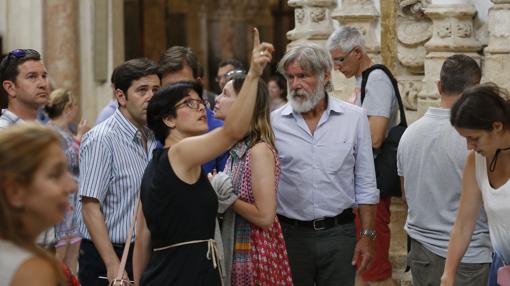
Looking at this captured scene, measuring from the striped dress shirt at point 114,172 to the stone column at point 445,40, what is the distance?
11.3 feet

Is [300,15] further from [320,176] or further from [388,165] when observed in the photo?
[320,176]

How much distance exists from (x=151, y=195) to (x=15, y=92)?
128 cm

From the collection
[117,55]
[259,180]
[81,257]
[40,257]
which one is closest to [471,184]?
[259,180]

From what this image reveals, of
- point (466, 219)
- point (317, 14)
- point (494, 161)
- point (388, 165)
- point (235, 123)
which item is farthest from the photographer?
point (317, 14)

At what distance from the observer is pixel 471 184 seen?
593 cm

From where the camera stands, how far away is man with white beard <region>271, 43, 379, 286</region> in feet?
22.8

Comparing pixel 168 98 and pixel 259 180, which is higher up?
pixel 168 98

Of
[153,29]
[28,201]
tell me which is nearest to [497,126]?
[28,201]

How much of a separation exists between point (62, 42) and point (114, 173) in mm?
8369

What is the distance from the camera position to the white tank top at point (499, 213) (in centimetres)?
564

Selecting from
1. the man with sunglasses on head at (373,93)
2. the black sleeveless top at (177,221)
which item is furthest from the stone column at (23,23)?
the black sleeveless top at (177,221)

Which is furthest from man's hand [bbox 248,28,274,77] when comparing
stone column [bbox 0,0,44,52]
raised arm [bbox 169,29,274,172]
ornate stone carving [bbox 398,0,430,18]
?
stone column [bbox 0,0,44,52]

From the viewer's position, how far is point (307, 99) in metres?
7.07

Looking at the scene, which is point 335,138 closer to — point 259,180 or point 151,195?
point 259,180
